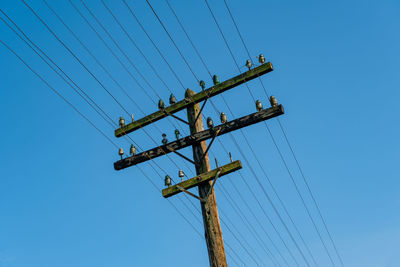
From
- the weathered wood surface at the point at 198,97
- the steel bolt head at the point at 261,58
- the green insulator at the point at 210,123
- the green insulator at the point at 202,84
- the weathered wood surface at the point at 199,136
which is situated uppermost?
the steel bolt head at the point at 261,58

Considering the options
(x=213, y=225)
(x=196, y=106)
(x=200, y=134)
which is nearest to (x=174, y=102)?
(x=196, y=106)

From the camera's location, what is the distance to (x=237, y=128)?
8.07 m

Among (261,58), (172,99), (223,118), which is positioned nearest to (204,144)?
(223,118)

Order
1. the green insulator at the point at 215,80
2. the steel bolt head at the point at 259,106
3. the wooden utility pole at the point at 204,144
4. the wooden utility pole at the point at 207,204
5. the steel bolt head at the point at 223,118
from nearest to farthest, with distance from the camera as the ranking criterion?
the wooden utility pole at the point at 207,204
the wooden utility pole at the point at 204,144
the steel bolt head at the point at 259,106
the steel bolt head at the point at 223,118
the green insulator at the point at 215,80

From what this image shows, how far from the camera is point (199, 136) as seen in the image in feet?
27.1

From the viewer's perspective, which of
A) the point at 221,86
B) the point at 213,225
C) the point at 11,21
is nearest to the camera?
the point at 11,21

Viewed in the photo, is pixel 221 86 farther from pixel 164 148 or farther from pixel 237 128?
pixel 164 148

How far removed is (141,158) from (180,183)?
3.49 feet

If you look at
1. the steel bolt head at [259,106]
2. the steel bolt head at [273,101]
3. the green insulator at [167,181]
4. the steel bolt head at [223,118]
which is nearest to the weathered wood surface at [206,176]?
the green insulator at [167,181]

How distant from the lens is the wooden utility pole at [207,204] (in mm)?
6977

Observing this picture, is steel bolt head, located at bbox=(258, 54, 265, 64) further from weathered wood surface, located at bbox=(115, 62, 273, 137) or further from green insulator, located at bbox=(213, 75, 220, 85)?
green insulator, located at bbox=(213, 75, 220, 85)

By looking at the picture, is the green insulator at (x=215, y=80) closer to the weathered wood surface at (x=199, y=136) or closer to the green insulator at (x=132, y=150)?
the weathered wood surface at (x=199, y=136)

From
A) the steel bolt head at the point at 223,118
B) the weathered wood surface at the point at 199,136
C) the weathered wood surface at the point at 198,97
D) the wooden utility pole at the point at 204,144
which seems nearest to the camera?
the wooden utility pole at the point at 204,144

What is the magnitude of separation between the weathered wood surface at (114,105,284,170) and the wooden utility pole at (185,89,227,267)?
0.17 metres
